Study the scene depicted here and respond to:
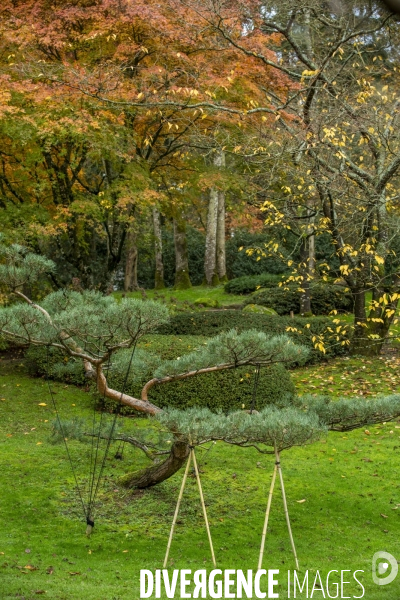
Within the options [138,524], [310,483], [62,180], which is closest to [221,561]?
[138,524]

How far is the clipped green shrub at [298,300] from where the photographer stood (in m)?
17.6

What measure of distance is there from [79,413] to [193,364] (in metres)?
4.88

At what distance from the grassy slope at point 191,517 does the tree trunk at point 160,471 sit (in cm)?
13

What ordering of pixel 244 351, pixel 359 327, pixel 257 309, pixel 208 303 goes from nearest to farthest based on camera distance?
1. pixel 244 351
2. pixel 359 327
3. pixel 257 309
4. pixel 208 303

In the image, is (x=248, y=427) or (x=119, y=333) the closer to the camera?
(x=248, y=427)

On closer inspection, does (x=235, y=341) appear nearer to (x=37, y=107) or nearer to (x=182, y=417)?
(x=182, y=417)

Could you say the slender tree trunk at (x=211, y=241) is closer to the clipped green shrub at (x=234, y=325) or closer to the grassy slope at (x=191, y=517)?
the clipped green shrub at (x=234, y=325)

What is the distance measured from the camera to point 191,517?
6.31 m

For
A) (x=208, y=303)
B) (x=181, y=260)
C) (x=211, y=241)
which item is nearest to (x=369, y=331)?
(x=208, y=303)

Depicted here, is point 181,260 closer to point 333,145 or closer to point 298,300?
point 298,300

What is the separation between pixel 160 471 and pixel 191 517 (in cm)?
50

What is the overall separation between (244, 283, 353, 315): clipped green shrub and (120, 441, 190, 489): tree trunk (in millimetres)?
11093

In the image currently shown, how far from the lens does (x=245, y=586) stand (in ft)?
16.2

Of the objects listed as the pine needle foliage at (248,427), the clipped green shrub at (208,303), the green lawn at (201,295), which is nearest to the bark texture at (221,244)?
the green lawn at (201,295)
